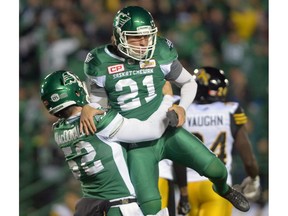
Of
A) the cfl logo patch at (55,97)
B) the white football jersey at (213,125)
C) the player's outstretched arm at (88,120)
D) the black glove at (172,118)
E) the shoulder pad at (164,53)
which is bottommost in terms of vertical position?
the white football jersey at (213,125)

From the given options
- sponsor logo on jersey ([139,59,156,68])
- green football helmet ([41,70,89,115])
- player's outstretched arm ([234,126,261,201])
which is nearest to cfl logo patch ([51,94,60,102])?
green football helmet ([41,70,89,115])

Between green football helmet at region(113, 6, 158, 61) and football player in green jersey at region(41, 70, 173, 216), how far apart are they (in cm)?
24

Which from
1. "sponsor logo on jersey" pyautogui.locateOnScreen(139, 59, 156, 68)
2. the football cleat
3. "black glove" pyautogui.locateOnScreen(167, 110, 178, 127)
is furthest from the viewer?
the football cleat

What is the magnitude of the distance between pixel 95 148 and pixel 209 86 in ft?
3.28

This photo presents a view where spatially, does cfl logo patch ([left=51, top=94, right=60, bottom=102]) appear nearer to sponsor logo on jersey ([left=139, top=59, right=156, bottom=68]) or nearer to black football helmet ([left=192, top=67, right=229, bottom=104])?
sponsor logo on jersey ([left=139, top=59, right=156, bottom=68])

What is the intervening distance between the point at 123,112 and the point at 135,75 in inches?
6.0

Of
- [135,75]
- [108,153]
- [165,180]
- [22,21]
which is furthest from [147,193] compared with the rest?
[22,21]

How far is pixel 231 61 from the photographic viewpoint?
462 cm

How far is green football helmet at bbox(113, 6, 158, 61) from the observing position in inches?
111

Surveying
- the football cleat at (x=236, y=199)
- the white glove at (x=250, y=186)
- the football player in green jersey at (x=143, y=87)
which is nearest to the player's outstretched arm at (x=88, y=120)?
the football player in green jersey at (x=143, y=87)

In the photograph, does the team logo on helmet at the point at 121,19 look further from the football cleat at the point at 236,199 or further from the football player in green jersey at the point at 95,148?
the football cleat at the point at 236,199

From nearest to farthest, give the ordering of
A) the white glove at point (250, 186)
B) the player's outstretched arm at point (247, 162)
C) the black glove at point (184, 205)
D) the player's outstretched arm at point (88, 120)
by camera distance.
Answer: the player's outstretched arm at point (88, 120), the black glove at point (184, 205), the player's outstretched arm at point (247, 162), the white glove at point (250, 186)

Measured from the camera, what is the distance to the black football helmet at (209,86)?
11.6 ft

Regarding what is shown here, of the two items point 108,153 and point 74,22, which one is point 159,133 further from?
point 74,22
